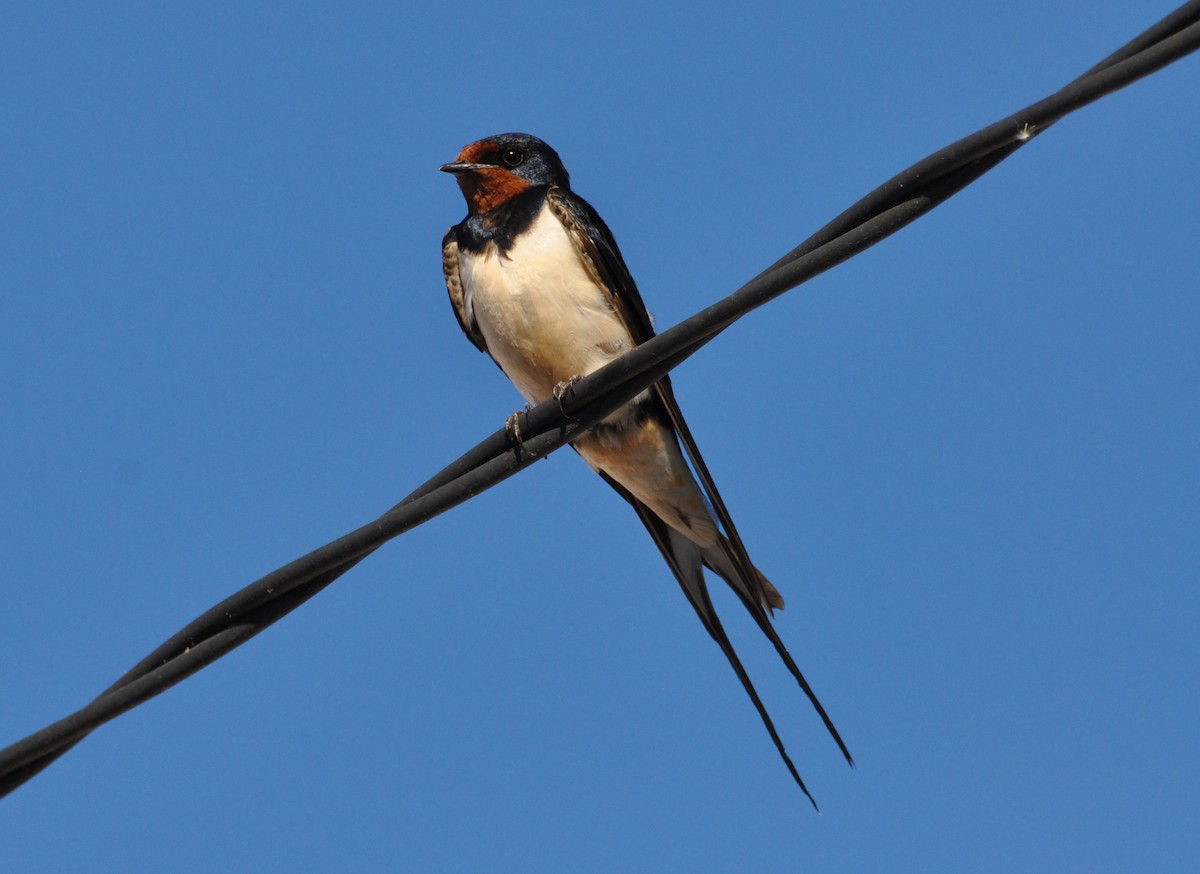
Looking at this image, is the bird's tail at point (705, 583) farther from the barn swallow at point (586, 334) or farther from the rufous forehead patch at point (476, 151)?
the rufous forehead patch at point (476, 151)

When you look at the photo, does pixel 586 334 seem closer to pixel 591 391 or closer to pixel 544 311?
pixel 544 311

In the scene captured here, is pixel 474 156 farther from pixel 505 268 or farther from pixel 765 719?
pixel 765 719

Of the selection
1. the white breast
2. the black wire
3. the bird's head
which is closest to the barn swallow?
the white breast

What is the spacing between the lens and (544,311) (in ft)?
13.4

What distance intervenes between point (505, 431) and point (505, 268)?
5.05 feet

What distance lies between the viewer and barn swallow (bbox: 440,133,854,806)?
409 cm

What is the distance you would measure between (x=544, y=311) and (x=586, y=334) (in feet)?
0.42

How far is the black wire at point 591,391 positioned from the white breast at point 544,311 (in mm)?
1344

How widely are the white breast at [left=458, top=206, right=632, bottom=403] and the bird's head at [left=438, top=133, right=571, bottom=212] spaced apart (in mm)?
332

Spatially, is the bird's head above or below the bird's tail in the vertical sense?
above

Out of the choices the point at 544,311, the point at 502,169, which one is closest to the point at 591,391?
the point at 544,311

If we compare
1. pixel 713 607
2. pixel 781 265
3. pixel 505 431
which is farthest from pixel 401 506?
pixel 713 607

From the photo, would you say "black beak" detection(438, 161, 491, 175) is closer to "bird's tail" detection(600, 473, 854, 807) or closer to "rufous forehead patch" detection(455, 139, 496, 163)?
"rufous forehead patch" detection(455, 139, 496, 163)

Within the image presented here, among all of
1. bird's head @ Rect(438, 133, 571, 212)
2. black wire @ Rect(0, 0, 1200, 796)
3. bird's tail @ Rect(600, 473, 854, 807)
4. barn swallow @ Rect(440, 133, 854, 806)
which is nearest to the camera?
black wire @ Rect(0, 0, 1200, 796)
